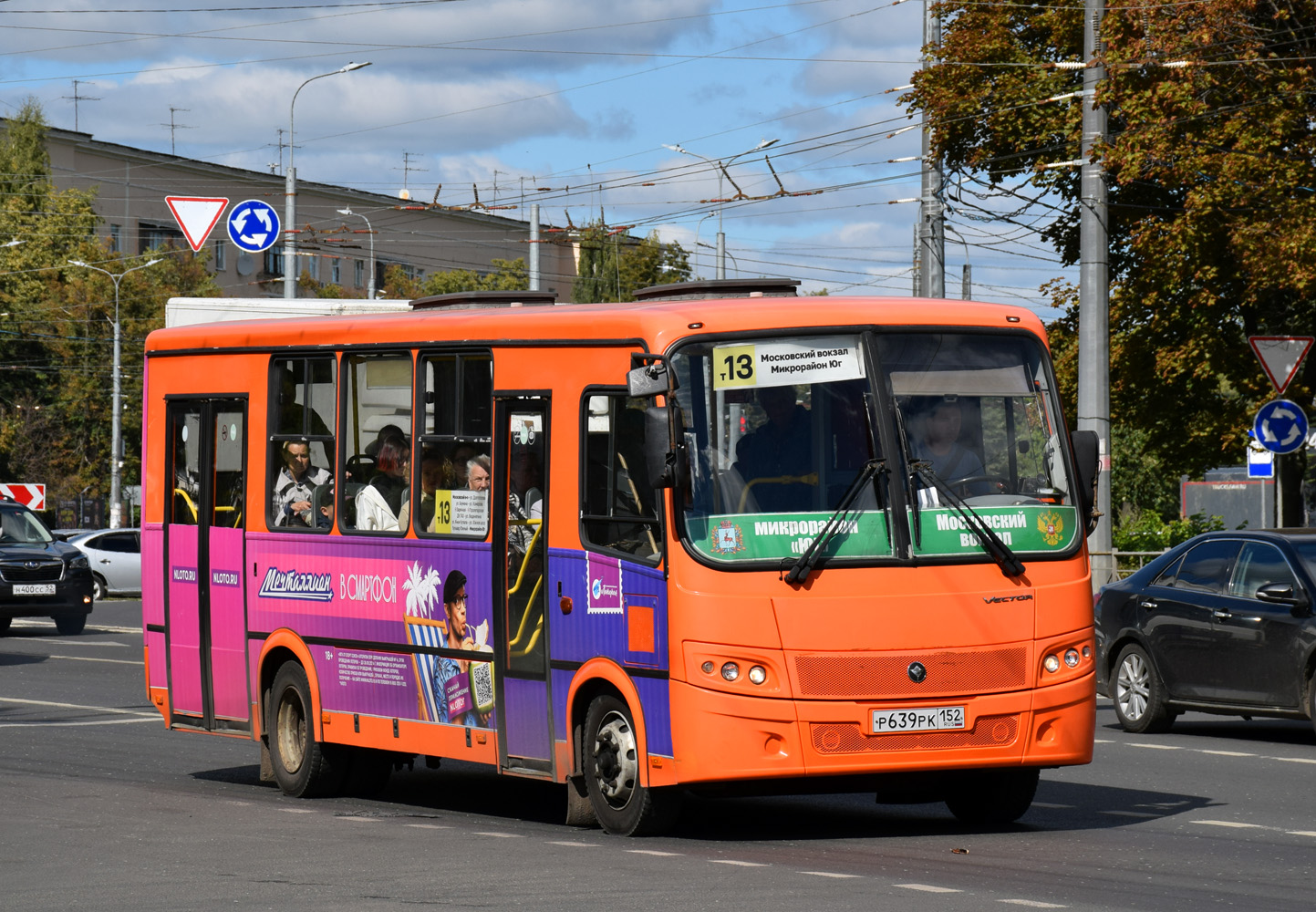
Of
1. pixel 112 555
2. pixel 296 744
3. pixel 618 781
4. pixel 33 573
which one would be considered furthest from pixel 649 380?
pixel 112 555

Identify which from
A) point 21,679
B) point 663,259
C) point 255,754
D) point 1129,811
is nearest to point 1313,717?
point 1129,811

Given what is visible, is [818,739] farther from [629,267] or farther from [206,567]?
[629,267]

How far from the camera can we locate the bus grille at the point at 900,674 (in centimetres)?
1024

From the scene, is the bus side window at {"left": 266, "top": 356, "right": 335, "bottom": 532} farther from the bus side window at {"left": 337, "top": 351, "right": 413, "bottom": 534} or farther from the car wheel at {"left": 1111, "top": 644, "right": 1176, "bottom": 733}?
the car wheel at {"left": 1111, "top": 644, "right": 1176, "bottom": 733}

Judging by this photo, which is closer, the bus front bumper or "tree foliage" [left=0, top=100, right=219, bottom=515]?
the bus front bumper

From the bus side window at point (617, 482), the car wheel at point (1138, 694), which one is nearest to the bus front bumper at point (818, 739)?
the bus side window at point (617, 482)

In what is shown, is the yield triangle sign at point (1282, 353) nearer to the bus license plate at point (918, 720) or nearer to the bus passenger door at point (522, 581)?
the bus passenger door at point (522, 581)

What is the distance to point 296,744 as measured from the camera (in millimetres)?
13523

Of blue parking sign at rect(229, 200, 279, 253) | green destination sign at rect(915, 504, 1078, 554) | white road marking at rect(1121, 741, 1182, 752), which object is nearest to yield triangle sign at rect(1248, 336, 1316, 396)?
white road marking at rect(1121, 741, 1182, 752)

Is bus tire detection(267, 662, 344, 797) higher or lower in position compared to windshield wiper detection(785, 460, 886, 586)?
lower

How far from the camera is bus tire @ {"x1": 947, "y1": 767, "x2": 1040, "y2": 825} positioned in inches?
442

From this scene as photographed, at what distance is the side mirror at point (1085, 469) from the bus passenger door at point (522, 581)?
2.74 meters

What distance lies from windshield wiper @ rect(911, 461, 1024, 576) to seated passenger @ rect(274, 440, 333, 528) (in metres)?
4.15

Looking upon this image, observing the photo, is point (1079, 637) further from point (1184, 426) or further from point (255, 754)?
point (1184, 426)
